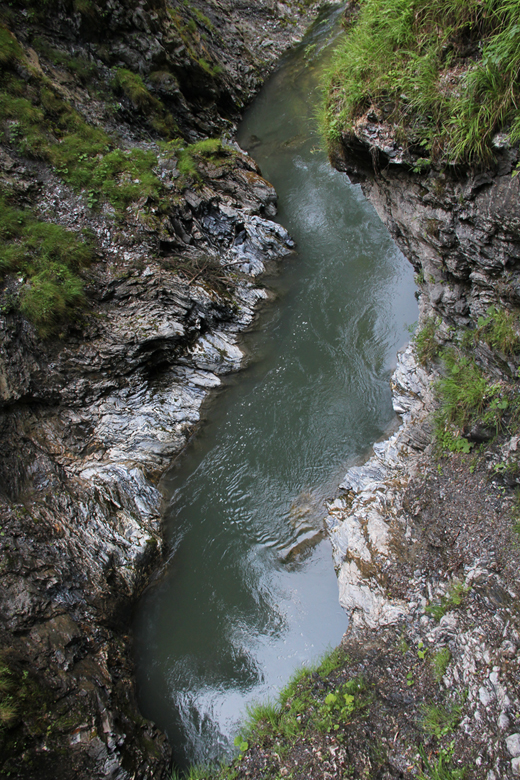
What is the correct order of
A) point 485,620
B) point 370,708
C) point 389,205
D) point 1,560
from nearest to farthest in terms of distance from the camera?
1. point 485,620
2. point 370,708
3. point 1,560
4. point 389,205

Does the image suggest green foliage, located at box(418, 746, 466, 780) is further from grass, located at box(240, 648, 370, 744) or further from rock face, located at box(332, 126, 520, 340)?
rock face, located at box(332, 126, 520, 340)

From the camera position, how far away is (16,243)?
26.0 feet

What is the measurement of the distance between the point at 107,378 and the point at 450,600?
6.84m

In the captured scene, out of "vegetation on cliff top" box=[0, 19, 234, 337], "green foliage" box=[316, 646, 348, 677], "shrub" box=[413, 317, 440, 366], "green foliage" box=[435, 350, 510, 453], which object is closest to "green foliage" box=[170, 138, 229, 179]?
"vegetation on cliff top" box=[0, 19, 234, 337]

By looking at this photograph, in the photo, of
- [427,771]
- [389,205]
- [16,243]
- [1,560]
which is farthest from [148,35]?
[427,771]

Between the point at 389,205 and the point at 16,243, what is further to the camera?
the point at 16,243

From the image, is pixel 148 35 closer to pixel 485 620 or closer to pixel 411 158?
pixel 411 158

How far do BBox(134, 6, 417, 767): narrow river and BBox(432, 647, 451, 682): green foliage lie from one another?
1.75 meters

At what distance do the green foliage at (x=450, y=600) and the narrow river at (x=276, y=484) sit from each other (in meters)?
1.61

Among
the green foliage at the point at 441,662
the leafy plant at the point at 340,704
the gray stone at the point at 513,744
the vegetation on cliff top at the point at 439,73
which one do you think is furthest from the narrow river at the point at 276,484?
the vegetation on cliff top at the point at 439,73

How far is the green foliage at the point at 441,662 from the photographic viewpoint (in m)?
3.58

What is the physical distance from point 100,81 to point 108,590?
13578mm

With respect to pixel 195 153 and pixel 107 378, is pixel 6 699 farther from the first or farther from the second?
pixel 195 153

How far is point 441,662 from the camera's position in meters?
3.62
